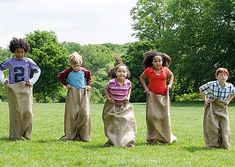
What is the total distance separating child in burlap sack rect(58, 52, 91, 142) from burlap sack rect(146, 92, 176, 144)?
151 centimetres

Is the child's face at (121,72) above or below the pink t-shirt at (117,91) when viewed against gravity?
above

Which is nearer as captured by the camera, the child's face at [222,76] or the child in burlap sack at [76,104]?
the child's face at [222,76]

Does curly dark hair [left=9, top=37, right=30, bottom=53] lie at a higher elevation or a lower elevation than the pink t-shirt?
higher

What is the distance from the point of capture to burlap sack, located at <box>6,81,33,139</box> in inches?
455

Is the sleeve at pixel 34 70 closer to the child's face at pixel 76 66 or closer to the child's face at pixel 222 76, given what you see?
the child's face at pixel 76 66

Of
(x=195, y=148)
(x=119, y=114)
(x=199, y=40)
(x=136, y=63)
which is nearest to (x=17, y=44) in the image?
(x=119, y=114)

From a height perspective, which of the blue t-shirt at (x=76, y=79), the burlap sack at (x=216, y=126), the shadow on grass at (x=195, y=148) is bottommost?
the shadow on grass at (x=195, y=148)

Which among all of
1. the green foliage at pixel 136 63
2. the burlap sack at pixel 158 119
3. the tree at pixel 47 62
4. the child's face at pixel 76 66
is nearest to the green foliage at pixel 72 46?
the tree at pixel 47 62

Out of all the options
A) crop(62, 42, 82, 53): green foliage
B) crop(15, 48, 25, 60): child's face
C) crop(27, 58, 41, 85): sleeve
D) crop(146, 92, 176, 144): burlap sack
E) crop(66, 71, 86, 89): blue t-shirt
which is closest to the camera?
crop(146, 92, 176, 144): burlap sack

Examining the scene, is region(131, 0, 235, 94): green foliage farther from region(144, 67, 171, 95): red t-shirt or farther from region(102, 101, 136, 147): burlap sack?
region(102, 101, 136, 147): burlap sack

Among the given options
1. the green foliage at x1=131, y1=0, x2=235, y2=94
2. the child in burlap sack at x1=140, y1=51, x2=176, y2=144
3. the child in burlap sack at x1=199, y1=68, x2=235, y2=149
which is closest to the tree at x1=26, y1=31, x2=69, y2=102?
the green foliage at x1=131, y1=0, x2=235, y2=94

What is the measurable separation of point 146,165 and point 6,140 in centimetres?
435

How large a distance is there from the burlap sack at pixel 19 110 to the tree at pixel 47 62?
179 ft

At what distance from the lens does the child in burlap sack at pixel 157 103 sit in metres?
11.4
